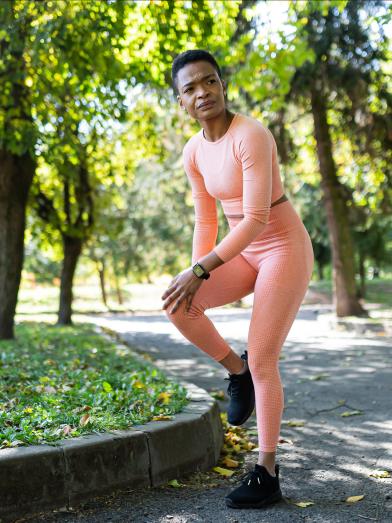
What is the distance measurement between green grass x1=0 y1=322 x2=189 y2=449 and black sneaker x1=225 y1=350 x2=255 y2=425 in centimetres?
49

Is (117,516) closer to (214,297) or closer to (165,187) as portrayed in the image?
(214,297)

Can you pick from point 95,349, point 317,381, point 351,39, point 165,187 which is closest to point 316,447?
point 317,381

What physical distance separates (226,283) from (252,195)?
0.57m

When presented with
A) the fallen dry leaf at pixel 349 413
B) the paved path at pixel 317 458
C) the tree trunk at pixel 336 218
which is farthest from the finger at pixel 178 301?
the tree trunk at pixel 336 218

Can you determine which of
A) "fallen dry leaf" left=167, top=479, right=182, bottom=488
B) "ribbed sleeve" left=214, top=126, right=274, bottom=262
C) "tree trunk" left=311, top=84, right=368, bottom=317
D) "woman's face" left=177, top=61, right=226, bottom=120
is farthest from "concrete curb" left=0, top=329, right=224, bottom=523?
"tree trunk" left=311, top=84, right=368, bottom=317

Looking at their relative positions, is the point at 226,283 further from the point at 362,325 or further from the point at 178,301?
the point at 362,325

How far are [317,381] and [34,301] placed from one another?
36773 mm

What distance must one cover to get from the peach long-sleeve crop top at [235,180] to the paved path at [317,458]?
130 cm

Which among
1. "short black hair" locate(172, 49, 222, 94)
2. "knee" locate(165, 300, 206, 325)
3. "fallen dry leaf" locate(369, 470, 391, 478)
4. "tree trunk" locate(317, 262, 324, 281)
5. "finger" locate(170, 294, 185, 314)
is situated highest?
"tree trunk" locate(317, 262, 324, 281)

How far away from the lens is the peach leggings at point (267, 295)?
11.2 ft

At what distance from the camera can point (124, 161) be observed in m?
20.3

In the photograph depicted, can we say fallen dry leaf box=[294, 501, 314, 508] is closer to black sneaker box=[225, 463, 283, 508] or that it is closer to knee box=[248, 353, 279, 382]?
black sneaker box=[225, 463, 283, 508]

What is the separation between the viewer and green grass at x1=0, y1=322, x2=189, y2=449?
3.79m

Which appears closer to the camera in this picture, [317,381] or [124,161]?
[317,381]
